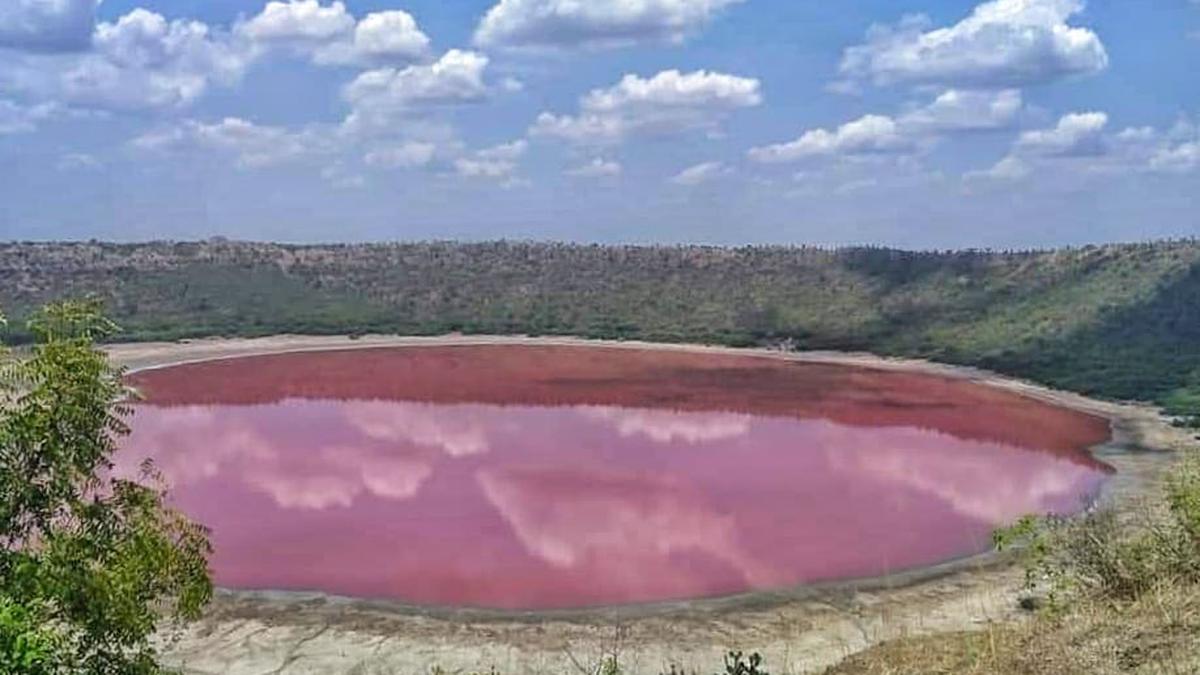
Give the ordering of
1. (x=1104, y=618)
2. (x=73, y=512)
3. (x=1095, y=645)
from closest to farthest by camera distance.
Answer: (x=73, y=512) < (x=1095, y=645) < (x=1104, y=618)

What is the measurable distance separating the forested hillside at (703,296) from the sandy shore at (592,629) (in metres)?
26.3

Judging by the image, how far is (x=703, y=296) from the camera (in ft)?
241

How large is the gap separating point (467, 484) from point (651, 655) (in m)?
12.4

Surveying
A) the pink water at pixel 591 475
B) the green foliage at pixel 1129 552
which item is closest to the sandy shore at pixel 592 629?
the pink water at pixel 591 475

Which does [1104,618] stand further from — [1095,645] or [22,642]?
[22,642]

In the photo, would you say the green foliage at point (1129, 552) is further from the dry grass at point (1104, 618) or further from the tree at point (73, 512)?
the tree at point (73, 512)

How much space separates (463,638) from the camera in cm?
1616

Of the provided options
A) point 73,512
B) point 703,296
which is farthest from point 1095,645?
point 703,296

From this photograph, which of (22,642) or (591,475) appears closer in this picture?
(22,642)

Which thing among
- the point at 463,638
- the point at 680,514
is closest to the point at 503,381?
the point at 680,514

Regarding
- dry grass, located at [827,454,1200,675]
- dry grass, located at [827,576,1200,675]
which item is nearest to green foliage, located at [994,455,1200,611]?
dry grass, located at [827,454,1200,675]

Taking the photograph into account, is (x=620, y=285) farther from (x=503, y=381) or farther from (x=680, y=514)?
(x=680, y=514)

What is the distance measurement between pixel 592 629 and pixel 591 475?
1163cm

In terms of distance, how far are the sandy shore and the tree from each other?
8.86m
